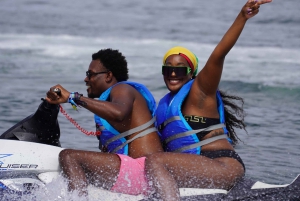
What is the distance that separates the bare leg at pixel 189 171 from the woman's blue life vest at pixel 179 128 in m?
0.29

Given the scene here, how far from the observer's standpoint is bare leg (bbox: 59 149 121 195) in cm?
481

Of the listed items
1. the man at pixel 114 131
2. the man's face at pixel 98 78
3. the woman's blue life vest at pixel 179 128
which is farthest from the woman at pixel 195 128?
the man's face at pixel 98 78

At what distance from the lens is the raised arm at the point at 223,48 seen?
16.1 feet

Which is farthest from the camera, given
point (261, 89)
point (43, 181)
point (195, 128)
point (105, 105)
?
point (261, 89)

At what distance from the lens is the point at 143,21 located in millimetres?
25969

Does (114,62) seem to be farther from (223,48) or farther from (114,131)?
(223,48)

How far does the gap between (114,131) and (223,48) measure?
3.71 feet

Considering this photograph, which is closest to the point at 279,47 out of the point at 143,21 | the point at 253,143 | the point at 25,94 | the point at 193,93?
the point at 143,21

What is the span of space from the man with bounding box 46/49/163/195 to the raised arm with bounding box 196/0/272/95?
580 millimetres

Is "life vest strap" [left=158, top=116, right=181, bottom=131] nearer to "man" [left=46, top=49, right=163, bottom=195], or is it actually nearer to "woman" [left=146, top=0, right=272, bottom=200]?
"woman" [left=146, top=0, right=272, bottom=200]

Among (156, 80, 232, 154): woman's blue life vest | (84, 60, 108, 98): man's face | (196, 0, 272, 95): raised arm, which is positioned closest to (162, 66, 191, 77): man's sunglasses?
(156, 80, 232, 154): woman's blue life vest

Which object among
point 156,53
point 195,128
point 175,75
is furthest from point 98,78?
point 156,53

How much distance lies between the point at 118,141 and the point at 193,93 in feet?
2.37

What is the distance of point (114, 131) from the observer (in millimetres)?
5336
